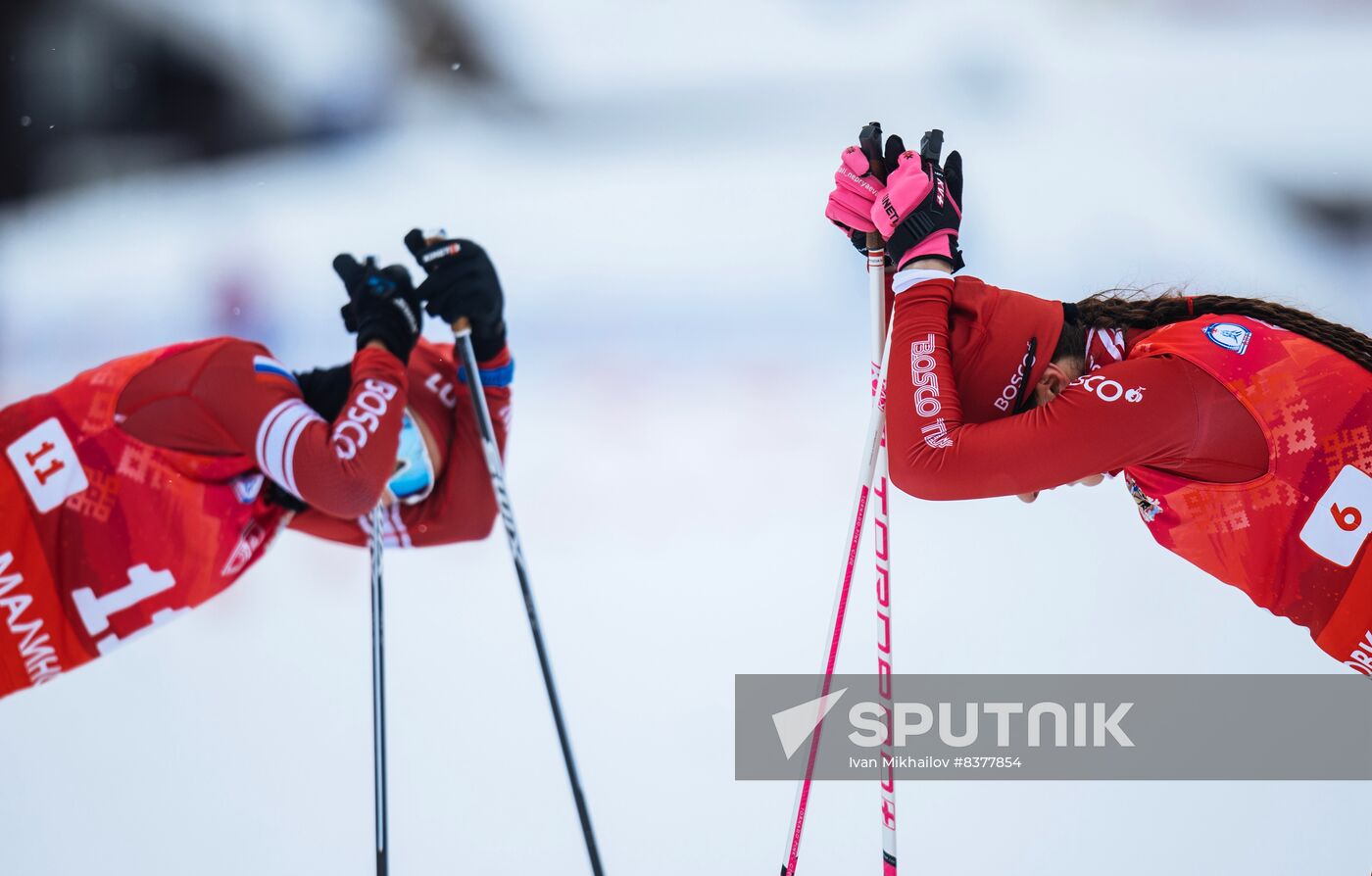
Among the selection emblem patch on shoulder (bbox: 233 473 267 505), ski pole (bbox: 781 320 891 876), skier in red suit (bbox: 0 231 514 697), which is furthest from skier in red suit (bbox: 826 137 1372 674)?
A: emblem patch on shoulder (bbox: 233 473 267 505)

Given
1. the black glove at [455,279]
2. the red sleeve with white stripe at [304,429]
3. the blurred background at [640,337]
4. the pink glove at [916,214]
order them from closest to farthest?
the pink glove at [916,214], the red sleeve with white stripe at [304,429], the black glove at [455,279], the blurred background at [640,337]

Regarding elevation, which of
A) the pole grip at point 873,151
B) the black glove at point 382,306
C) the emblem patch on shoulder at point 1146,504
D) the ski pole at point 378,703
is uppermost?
the pole grip at point 873,151

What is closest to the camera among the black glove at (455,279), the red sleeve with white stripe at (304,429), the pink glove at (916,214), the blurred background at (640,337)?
the pink glove at (916,214)

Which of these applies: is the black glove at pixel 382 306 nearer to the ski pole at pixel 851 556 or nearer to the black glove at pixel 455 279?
the black glove at pixel 455 279

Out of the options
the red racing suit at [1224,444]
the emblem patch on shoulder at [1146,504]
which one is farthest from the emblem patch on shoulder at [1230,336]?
the emblem patch on shoulder at [1146,504]

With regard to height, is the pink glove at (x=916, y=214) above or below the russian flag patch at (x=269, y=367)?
above

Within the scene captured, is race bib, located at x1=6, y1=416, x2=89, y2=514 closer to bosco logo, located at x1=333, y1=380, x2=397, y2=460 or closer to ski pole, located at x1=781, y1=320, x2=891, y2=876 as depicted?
bosco logo, located at x1=333, y1=380, x2=397, y2=460

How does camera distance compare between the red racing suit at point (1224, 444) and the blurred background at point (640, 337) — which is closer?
the red racing suit at point (1224, 444)

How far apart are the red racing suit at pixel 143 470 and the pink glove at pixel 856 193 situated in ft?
2.83

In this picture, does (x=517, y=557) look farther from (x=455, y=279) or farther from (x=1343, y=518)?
(x=1343, y=518)

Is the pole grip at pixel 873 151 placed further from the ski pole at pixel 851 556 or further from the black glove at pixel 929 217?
the ski pole at pixel 851 556

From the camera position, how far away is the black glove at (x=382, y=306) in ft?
6.69

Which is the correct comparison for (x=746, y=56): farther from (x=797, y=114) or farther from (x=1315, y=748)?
(x=1315, y=748)

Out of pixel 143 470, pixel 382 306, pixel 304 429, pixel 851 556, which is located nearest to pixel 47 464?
pixel 143 470
